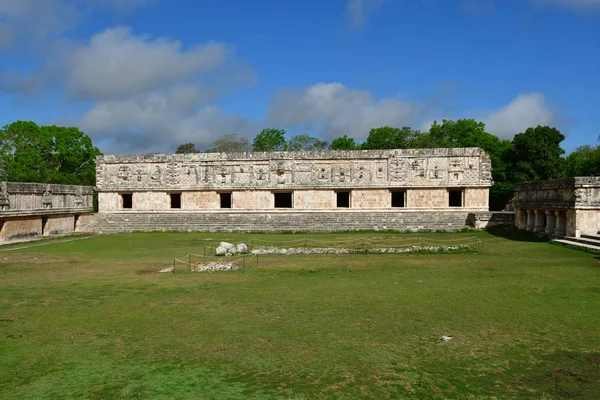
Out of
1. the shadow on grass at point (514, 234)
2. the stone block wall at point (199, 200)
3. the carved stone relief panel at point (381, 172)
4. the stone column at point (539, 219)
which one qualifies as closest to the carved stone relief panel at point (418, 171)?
the carved stone relief panel at point (381, 172)

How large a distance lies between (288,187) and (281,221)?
9.93 ft

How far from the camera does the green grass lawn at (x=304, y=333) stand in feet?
15.4

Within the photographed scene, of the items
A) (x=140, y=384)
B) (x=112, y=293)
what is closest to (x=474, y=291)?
(x=140, y=384)

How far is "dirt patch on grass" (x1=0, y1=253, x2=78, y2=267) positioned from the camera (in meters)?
13.9

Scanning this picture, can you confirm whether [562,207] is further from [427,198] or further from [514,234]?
[427,198]

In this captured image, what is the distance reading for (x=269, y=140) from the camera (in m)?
56.0

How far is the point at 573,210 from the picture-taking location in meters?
17.1

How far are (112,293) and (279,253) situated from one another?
722 cm

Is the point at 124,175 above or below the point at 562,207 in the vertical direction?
above

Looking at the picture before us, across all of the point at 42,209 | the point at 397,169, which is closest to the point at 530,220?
the point at 397,169

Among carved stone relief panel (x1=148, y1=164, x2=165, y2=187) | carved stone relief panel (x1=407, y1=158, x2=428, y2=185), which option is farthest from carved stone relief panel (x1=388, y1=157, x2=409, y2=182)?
carved stone relief panel (x1=148, y1=164, x2=165, y2=187)

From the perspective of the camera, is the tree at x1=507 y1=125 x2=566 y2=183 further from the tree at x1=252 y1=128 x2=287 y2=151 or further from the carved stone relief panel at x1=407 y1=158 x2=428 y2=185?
the tree at x1=252 y1=128 x2=287 y2=151

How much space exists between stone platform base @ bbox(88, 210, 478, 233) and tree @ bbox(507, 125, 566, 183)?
41.7 feet

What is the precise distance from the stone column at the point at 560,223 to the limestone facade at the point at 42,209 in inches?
908
